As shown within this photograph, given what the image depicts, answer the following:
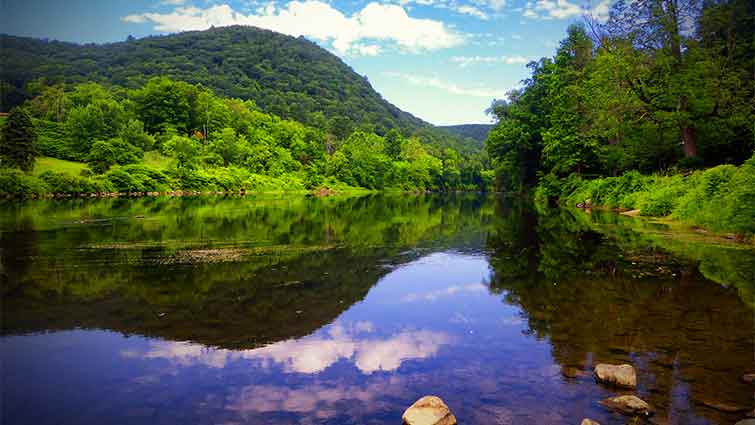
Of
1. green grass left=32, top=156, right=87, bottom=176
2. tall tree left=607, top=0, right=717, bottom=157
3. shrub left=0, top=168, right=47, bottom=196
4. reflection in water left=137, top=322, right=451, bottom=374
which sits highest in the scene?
tall tree left=607, top=0, right=717, bottom=157

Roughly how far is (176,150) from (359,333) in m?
67.1

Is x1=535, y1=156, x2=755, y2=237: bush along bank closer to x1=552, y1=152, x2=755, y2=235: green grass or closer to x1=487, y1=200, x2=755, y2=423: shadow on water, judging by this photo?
x1=552, y1=152, x2=755, y2=235: green grass

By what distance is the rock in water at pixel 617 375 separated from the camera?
516cm

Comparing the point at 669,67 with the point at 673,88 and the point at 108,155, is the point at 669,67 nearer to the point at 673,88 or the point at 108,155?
the point at 673,88

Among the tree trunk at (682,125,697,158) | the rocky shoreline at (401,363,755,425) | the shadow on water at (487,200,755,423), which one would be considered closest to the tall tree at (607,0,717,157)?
the tree trunk at (682,125,697,158)

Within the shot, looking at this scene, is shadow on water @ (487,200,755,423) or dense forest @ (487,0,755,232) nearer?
shadow on water @ (487,200,755,423)

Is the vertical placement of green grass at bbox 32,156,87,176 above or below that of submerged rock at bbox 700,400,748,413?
above

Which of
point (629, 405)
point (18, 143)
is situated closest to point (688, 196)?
point (629, 405)

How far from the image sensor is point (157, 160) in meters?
66.8

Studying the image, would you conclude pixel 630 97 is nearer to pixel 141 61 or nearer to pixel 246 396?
pixel 246 396

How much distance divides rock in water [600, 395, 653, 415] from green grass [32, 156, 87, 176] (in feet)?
192

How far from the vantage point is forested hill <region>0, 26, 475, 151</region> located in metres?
114

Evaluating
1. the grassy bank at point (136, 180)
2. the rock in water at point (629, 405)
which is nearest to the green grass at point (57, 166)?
the grassy bank at point (136, 180)

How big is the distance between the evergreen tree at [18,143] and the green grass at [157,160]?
15547 millimetres
